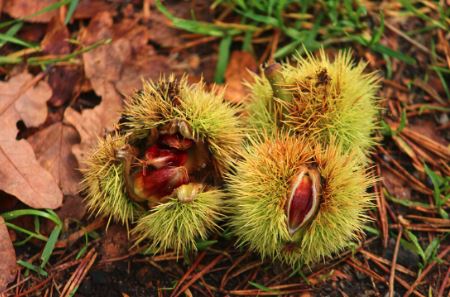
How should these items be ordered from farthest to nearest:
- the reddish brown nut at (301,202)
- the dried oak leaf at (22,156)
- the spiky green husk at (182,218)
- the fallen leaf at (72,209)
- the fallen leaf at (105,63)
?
the fallen leaf at (105,63) < the fallen leaf at (72,209) < the dried oak leaf at (22,156) < the spiky green husk at (182,218) < the reddish brown nut at (301,202)

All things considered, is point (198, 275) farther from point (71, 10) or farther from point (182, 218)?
point (71, 10)

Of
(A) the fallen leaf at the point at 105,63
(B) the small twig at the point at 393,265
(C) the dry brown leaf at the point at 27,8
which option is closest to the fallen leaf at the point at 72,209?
(A) the fallen leaf at the point at 105,63

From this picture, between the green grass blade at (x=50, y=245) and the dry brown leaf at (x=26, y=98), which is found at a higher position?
the dry brown leaf at (x=26, y=98)

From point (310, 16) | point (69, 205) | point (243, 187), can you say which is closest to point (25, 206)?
point (69, 205)

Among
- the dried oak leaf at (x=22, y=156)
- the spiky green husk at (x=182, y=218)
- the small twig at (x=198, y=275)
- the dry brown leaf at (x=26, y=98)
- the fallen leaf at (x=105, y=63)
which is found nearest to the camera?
the spiky green husk at (x=182, y=218)

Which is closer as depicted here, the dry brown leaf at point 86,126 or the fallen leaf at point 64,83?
the dry brown leaf at point 86,126

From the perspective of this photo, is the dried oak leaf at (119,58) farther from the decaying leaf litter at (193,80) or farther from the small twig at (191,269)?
the small twig at (191,269)

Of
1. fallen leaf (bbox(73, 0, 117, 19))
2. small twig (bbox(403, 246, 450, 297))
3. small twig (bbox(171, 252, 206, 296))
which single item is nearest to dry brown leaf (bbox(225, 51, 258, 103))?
fallen leaf (bbox(73, 0, 117, 19))

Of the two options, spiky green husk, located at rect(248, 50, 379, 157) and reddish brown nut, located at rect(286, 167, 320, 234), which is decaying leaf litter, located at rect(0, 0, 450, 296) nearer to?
spiky green husk, located at rect(248, 50, 379, 157)
